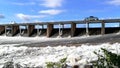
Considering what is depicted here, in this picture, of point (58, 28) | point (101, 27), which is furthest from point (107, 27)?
point (58, 28)

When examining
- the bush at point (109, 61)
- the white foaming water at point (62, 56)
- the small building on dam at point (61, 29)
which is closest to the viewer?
Answer: the bush at point (109, 61)

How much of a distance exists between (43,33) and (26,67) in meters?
56.7

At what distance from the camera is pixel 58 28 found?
61812 mm

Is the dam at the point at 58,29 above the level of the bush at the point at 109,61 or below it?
below

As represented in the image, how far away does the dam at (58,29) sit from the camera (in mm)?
52938

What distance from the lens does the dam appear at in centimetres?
5294

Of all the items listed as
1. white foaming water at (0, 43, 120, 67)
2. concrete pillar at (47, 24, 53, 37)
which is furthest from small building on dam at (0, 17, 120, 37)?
white foaming water at (0, 43, 120, 67)

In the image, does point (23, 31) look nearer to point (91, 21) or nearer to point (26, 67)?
point (91, 21)

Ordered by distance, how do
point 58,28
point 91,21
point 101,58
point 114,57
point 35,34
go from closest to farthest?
1. point 114,57
2. point 101,58
3. point 91,21
4. point 58,28
5. point 35,34

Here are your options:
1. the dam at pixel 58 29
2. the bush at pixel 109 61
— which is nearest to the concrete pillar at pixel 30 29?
the dam at pixel 58 29

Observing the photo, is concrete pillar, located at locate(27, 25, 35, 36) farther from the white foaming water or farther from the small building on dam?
the white foaming water

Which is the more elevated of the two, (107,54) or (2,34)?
(107,54)

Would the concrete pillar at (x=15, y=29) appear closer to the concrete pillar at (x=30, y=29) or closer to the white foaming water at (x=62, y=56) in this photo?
the concrete pillar at (x=30, y=29)

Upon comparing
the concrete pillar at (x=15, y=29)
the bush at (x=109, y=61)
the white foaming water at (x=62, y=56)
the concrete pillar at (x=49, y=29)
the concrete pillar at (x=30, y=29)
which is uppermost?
the bush at (x=109, y=61)
